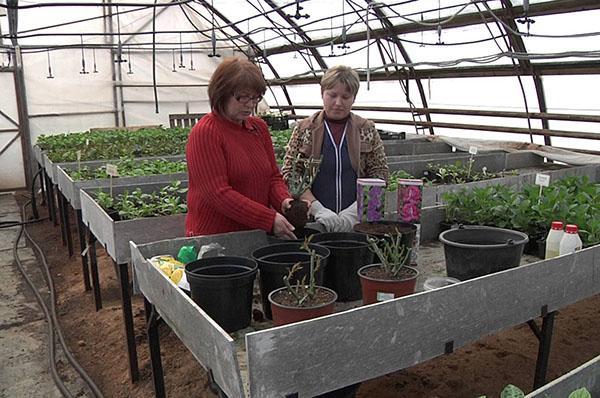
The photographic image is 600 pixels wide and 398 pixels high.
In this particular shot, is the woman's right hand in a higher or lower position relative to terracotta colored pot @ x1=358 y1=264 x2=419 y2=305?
higher

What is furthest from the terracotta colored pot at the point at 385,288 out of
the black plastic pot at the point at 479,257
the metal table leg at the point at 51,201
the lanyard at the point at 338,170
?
the metal table leg at the point at 51,201

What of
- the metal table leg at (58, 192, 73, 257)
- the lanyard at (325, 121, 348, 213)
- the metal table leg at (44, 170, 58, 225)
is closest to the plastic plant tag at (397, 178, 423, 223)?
the lanyard at (325, 121, 348, 213)

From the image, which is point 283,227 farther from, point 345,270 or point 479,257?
point 479,257

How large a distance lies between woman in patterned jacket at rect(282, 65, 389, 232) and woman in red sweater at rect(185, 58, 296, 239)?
1.15ft

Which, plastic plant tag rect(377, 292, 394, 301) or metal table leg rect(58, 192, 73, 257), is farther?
metal table leg rect(58, 192, 73, 257)

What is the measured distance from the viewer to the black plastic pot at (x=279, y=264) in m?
1.71

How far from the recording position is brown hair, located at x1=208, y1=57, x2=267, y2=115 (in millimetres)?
1986

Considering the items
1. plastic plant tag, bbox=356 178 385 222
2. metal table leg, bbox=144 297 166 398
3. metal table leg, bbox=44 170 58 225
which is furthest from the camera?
metal table leg, bbox=44 170 58 225

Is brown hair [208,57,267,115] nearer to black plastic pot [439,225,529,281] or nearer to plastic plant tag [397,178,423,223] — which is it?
plastic plant tag [397,178,423,223]

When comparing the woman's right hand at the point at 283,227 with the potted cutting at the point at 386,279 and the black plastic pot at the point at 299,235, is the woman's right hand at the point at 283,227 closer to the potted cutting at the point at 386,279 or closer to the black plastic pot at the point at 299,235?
the black plastic pot at the point at 299,235

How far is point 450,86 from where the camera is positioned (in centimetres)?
810

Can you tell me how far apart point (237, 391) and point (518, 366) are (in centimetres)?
222

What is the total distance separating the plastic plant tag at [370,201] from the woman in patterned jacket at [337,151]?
0.58 feet

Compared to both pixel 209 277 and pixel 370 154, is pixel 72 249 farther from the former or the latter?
pixel 209 277
